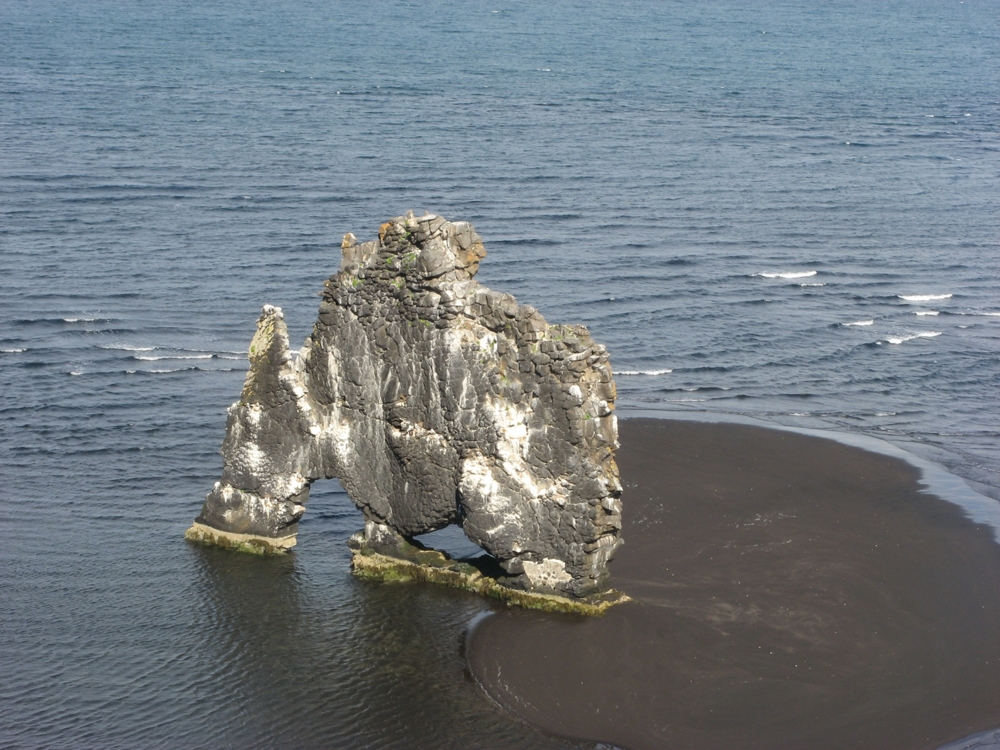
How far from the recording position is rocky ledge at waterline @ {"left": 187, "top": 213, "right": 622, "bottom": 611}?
3566 cm

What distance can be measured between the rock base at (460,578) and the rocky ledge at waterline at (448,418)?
0.19 ft

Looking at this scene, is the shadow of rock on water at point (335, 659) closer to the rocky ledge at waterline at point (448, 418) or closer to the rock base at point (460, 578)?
the rock base at point (460, 578)

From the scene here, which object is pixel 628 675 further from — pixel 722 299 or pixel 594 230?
pixel 594 230

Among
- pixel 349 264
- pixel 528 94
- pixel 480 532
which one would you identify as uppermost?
pixel 528 94

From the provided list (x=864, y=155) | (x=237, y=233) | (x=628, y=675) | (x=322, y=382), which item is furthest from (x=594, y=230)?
(x=628, y=675)

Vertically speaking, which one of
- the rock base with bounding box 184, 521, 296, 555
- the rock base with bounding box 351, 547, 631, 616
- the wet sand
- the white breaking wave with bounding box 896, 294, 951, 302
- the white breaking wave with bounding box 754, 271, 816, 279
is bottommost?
the wet sand

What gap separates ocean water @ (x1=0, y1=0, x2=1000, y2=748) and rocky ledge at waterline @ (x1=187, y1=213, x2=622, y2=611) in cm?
254

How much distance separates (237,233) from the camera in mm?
78812

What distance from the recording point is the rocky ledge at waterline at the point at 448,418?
35656 millimetres

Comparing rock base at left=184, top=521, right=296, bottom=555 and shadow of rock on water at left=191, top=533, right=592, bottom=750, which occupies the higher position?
rock base at left=184, top=521, right=296, bottom=555

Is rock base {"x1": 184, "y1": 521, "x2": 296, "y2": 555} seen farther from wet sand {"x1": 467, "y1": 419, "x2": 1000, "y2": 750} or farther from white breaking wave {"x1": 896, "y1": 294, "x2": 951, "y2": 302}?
white breaking wave {"x1": 896, "y1": 294, "x2": 951, "y2": 302}

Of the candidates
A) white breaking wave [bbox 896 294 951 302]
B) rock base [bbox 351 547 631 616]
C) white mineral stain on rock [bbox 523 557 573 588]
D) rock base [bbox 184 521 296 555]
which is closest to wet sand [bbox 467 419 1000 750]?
rock base [bbox 351 547 631 616]

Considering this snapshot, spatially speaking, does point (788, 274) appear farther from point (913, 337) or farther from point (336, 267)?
point (336, 267)

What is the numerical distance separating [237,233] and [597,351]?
47.6 meters
